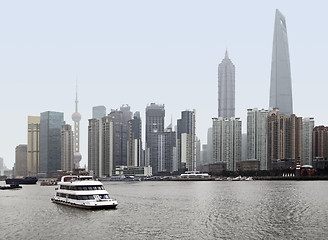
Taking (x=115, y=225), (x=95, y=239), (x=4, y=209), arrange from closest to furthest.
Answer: (x=95, y=239) < (x=115, y=225) < (x=4, y=209)

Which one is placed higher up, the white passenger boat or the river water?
the white passenger boat

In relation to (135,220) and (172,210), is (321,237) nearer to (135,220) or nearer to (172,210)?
(135,220)

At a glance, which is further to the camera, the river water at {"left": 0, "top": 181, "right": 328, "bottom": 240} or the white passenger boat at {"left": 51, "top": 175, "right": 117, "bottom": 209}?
the white passenger boat at {"left": 51, "top": 175, "right": 117, "bottom": 209}

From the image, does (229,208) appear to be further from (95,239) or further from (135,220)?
(95,239)

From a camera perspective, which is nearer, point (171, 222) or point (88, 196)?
point (171, 222)

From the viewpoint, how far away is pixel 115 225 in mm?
73750

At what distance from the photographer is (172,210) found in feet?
318

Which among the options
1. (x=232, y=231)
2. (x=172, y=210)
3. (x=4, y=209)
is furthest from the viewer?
(x=4, y=209)

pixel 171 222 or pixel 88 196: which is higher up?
pixel 88 196

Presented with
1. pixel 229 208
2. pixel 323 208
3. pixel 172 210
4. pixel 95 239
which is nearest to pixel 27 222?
pixel 95 239

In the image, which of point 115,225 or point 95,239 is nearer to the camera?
point 95,239

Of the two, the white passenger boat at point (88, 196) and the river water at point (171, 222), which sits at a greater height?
the white passenger boat at point (88, 196)

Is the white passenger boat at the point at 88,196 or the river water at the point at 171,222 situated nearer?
the river water at the point at 171,222

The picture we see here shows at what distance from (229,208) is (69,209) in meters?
36.0
